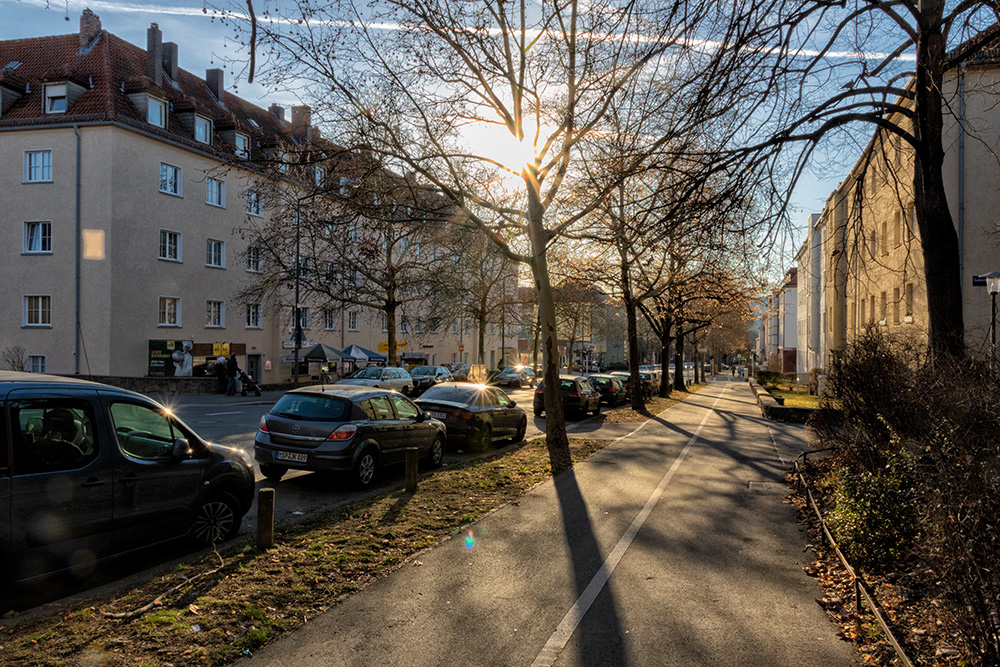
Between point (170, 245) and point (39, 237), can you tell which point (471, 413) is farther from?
point (39, 237)

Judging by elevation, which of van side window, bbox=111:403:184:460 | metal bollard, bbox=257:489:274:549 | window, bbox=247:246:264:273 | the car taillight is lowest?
metal bollard, bbox=257:489:274:549

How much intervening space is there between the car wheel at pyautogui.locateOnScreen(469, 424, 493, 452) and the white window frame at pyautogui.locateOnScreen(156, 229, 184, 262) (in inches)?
947

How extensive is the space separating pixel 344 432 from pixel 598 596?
519 centimetres

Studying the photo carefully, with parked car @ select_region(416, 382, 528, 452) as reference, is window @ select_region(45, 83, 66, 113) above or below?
above

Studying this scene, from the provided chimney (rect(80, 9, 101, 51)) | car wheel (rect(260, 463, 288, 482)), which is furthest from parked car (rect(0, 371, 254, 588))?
chimney (rect(80, 9, 101, 51))

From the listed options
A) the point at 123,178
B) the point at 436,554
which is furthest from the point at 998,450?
the point at 123,178

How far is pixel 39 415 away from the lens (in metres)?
4.93

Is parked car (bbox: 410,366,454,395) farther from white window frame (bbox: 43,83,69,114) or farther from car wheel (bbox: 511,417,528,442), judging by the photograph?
white window frame (bbox: 43,83,69,114)

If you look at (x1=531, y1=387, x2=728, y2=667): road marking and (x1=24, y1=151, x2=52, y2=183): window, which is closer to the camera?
(x1=531, y1=387, x2=728, y2=667): road marking

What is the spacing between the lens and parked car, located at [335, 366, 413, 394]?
98.7 feet

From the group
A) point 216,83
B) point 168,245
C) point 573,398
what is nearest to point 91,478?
point 573,398

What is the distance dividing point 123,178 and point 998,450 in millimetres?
33661

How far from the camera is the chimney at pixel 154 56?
34438 millimetres

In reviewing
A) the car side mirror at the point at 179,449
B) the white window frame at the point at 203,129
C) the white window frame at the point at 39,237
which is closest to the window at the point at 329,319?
the white window frame at the point at 203,129
